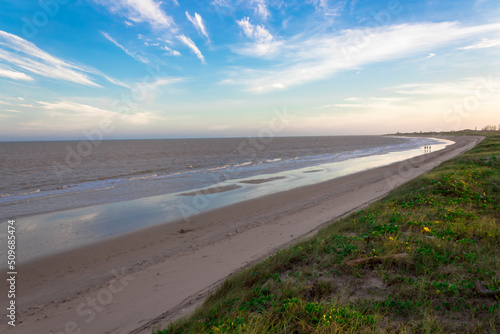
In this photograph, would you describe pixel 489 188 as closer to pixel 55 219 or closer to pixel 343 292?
pixel 343 292

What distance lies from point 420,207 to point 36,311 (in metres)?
11.3

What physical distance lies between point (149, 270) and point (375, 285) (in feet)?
19.3

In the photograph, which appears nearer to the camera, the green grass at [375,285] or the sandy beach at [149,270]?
the green grass at [375,285]

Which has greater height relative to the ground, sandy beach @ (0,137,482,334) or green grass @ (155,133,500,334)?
green grass @ (155,133,500,334)

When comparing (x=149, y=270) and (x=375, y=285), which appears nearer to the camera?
(x=375, y=285)

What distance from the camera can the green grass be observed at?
11.9 feet

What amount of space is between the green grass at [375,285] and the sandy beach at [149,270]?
5.27 ft

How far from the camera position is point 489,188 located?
10594 millimetres

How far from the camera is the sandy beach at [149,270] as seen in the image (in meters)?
5.29

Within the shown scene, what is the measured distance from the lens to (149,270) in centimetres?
732

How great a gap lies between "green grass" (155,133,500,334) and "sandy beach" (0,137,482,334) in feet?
5.27

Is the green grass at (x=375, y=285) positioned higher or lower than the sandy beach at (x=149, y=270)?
higher

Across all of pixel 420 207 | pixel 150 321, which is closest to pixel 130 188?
pixel 150 321

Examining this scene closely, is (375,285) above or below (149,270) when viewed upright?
above
